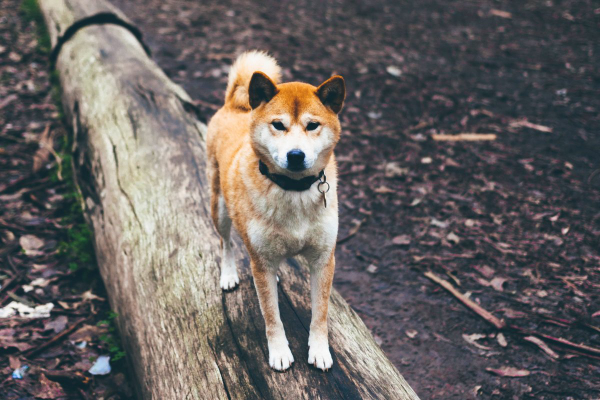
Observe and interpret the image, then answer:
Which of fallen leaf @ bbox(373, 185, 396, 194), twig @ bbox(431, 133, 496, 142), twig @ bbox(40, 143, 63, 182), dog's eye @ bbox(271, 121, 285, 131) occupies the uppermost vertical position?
dog's eye @ bbox(271, 121, 285, 131)

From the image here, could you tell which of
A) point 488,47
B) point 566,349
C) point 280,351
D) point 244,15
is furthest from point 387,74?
point 280,351

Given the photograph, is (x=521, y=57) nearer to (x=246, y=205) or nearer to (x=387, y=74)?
(x=387, y=74)

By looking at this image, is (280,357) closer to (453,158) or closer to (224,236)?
(224,236)

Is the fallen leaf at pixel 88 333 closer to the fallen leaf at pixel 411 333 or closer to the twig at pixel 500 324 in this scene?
the fallen leaf at pixel 411 333

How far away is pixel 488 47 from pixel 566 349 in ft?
22.8

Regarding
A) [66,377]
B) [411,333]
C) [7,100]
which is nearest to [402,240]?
[411,333]

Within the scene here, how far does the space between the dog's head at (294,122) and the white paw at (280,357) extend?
3.28ft

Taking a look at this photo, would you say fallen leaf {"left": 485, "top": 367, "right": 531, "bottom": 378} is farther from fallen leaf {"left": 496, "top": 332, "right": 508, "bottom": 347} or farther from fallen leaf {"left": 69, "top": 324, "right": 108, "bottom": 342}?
fallen leaf {"left": 69, "top": 324, "right": 108, "bottom": 342}

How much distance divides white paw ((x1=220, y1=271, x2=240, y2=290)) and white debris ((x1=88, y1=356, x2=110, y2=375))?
1.25 metres

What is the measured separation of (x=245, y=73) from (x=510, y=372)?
9.97 feet

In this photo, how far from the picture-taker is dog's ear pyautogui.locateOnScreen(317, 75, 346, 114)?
8.03 feet

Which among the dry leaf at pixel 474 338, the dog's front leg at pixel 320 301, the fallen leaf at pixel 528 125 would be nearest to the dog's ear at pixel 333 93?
the dog's front leg at pixel 320 301

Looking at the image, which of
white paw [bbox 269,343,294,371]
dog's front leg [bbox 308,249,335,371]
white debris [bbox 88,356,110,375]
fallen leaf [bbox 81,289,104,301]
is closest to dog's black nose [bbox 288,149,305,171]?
dog's front leg [bbox 308,249,335,371]

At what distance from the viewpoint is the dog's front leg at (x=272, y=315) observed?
102 inches
